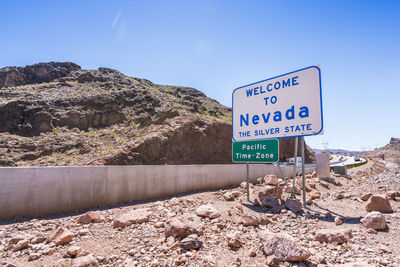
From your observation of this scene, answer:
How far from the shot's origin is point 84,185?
253 inches

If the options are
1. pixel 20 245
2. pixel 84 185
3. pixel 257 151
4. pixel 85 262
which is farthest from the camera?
pixel 257 151

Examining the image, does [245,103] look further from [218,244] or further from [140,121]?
[140,121]

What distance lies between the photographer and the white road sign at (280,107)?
6.37 m

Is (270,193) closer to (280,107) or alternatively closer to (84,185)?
(280,107)

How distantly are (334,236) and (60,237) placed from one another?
4668 millimetres

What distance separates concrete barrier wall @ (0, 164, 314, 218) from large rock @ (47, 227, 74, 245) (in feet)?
7.09

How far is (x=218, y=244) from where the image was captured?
3.72 m

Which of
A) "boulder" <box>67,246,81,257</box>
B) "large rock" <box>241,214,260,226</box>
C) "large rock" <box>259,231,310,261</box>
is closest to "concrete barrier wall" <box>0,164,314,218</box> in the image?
"boulder" <box>67,246,81,257</box>

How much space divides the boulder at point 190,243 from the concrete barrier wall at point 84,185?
158 inches

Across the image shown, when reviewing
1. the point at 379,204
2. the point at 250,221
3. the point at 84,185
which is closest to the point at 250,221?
the point at 250,221

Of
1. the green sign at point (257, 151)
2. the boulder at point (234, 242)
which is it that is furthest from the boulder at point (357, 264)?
→ the green sign at point (257, 151)

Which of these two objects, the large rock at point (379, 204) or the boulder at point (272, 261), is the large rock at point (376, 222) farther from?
the boulder at point (272, 261)

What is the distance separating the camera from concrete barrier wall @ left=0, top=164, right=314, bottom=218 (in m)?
5.52

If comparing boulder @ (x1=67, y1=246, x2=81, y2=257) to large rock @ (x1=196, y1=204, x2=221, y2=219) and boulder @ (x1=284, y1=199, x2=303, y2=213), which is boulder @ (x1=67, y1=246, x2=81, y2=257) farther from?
boulder @ (x1=284, y1=199, x2=303, y2=213)
